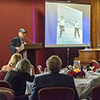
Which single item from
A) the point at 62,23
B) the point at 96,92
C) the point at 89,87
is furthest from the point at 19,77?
the point at 62,23

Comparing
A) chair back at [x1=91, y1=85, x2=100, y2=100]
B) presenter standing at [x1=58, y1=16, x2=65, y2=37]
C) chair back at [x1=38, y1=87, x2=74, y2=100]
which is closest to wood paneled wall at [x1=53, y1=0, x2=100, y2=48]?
presenter standing at [x1=58, y1=16, x2=65, y2=37]

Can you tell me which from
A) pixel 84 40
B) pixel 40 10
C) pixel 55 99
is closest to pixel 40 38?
pixel 40 10

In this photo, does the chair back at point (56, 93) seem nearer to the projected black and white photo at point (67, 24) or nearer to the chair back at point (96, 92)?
the chair back at point (96, 92)

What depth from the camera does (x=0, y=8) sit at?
7277 millimetres

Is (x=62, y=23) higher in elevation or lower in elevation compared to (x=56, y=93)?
higher

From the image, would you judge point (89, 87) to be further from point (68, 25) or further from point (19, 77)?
point (68, 25)

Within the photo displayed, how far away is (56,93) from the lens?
2.35 m

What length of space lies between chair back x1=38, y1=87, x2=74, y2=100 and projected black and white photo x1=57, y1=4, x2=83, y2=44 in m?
5.65

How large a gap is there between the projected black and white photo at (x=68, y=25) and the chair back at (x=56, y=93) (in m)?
5.65

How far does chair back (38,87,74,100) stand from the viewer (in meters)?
2.34

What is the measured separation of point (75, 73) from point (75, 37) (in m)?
4.93

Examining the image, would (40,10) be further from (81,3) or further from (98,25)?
(98,25)

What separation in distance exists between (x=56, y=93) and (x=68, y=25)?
234 inches

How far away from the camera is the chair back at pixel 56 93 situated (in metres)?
2.34
